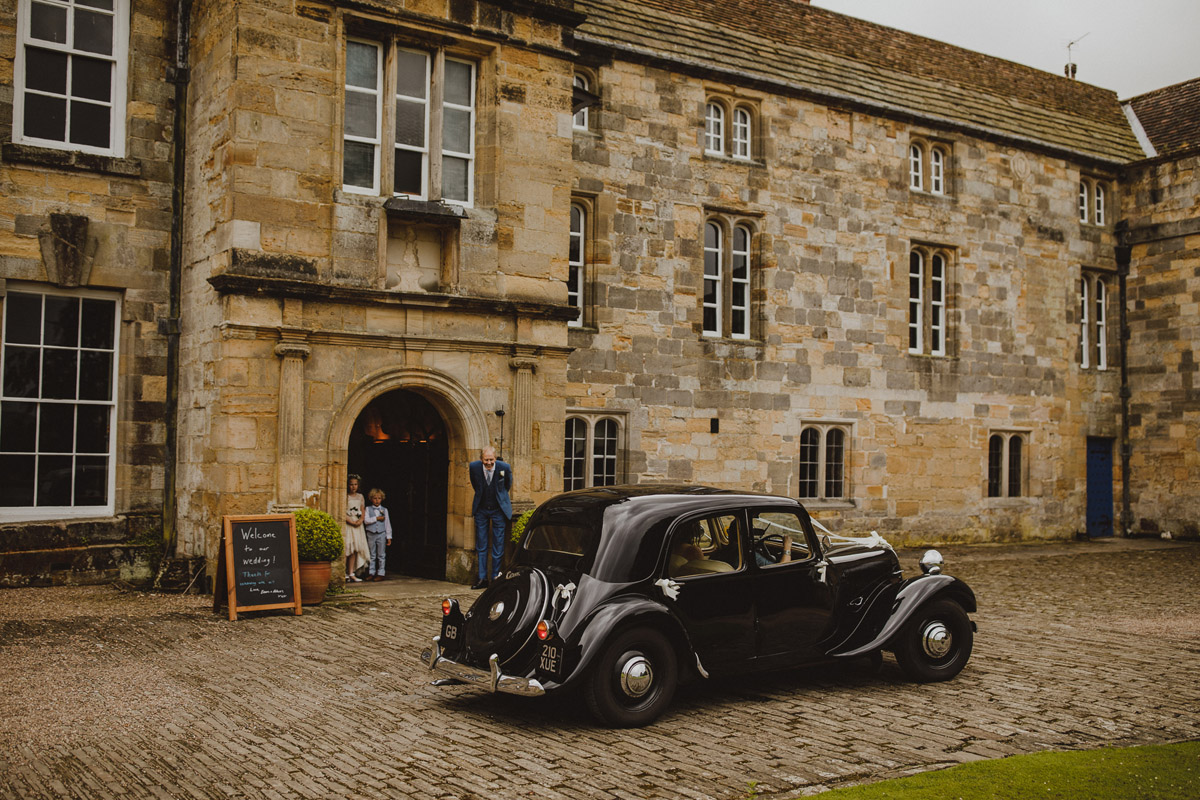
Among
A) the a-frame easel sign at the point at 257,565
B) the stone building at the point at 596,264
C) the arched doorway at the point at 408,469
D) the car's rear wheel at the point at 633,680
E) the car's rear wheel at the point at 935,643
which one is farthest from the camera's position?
the arched doorway at the point at 408,469

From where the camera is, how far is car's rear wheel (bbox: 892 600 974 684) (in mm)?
8414

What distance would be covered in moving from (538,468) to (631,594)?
676cm

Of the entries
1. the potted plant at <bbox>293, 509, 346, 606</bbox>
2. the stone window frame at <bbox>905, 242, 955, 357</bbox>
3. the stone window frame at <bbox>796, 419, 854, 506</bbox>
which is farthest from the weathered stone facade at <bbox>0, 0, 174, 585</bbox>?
the stone window frame at <bbox>905, 242, 955, 357</bbox>

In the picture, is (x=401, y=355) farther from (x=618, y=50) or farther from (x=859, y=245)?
(x=859, y=245)

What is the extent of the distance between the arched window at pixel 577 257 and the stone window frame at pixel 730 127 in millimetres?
2861

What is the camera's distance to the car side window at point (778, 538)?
7980 mm

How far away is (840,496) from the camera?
20.4 meters

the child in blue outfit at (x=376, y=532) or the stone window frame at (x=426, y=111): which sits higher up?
the stone window frame at (x=426, y=111)

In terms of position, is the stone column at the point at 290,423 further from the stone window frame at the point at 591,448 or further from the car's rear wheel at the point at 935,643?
the car's rear wheel at the point at 935,643

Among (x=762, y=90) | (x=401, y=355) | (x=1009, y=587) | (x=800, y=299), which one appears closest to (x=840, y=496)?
(x=800, y=299)

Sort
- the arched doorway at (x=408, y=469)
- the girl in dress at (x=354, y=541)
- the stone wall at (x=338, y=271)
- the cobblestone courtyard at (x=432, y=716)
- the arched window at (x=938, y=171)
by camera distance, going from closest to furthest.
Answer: the cobblestone courtyard at (x=432, y=716) → the stone wall at (x=338, y=271) → the girl in dress at (x=354, y=541) → the arched doorway at (x=408, y=469) → the arched window at (x=938, y=171)

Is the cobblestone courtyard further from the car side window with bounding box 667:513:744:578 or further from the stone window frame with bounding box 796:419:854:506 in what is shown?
the stone window frame with bounding box 796:419:854:506

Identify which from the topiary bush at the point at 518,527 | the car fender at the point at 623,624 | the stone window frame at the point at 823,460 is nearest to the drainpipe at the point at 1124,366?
the stone window frame at the point at 823,460

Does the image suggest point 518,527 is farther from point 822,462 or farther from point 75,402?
point 822,462
